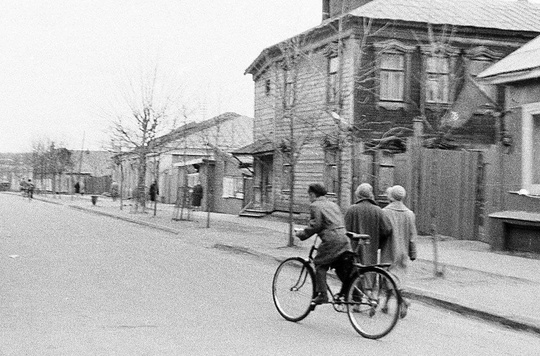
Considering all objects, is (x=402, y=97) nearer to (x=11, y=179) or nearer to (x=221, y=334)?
(x=221, y=334)

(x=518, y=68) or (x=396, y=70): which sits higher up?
(x=396, y=70)

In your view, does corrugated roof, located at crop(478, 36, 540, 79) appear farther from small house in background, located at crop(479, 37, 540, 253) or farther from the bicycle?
the bicycle

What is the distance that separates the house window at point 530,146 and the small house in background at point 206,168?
10183 millimetres

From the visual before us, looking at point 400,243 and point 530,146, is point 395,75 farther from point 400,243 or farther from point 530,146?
point 400,243

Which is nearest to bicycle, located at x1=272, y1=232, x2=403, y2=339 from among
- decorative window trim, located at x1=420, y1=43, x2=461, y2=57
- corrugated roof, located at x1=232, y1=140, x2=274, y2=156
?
decorative window trim, located at x1=420, y1=43, x2=461, y2=57

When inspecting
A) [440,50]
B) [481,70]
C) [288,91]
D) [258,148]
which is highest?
[440,50]

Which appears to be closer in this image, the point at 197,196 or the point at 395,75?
the point at 395,75

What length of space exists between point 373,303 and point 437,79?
57.5 feet

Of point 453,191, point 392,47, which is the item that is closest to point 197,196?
point 392,47

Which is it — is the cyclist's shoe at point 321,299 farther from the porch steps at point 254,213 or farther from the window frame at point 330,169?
the porch steps at point 254,213

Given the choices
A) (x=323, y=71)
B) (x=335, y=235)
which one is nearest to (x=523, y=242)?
(x=335, y=235)

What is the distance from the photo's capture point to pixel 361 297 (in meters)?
7.59

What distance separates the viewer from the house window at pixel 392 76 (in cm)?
2328

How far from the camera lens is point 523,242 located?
15.0 meters
